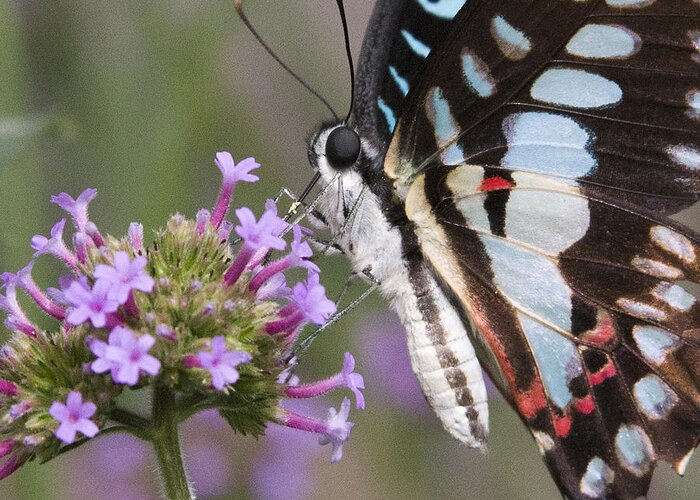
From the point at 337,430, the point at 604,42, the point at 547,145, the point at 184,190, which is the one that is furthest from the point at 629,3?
the point at 184,190

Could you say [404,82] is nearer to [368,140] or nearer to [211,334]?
[368,140]

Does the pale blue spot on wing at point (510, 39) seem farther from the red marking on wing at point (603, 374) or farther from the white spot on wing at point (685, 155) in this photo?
the red marking on wing at point (603, 374)

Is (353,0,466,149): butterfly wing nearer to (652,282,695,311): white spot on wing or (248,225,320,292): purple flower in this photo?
(248,225,320,292): purple flower

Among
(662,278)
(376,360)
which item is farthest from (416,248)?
(376,360)

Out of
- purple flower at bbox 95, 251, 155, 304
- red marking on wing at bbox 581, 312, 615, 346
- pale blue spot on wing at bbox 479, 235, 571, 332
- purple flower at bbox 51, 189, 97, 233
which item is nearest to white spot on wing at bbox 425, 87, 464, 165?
pale blue spot on wing at bbox 479, 235, 571, 332

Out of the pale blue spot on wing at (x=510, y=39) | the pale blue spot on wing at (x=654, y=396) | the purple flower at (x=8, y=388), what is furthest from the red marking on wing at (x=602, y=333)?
the purple flower at (x=8, y=388)

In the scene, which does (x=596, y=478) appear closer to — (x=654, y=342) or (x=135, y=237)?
(x=654, y=342)
